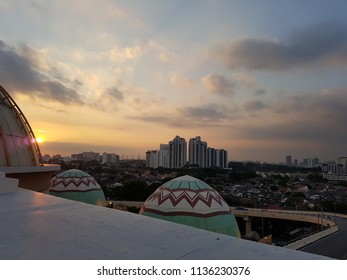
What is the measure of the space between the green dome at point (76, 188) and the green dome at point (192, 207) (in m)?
8.44

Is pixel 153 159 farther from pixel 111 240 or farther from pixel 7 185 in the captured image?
pixel 111 240

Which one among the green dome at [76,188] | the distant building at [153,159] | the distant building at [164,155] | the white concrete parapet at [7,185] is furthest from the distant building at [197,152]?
the white concrete parapet at [7,185]

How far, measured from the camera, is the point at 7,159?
35.8ft

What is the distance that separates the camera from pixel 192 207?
1516 centimetres

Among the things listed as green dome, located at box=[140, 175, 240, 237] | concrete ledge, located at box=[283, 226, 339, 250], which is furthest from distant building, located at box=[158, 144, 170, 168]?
green dome, located at box=[140, 175, 240, 237]

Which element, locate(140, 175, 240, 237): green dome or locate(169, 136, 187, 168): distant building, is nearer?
locate(140, 175, 240, 237): green dome

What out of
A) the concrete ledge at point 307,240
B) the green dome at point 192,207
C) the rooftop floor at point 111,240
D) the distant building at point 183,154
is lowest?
the concrete ledge at point 307,240

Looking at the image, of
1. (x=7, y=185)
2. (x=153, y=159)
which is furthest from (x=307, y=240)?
(x=153, y=159)

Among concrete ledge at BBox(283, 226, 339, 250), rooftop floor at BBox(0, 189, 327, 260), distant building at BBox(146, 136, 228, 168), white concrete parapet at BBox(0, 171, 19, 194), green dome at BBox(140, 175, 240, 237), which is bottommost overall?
concrete ledge at BBox(283, 226, 339, 250)

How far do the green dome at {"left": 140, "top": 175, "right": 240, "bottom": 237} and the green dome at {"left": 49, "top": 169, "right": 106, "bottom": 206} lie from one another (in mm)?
8445

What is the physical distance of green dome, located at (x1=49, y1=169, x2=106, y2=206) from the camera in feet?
74.6

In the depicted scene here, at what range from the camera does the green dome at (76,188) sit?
74.6 feet

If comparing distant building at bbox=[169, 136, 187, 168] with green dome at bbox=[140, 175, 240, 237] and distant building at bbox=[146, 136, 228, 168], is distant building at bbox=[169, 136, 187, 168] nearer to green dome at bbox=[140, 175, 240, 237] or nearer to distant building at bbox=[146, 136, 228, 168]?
distant building at bbox=[146, 136, 228, 168]

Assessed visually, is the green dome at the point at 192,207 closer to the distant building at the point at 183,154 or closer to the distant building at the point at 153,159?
the distant building at the point at 183,154
